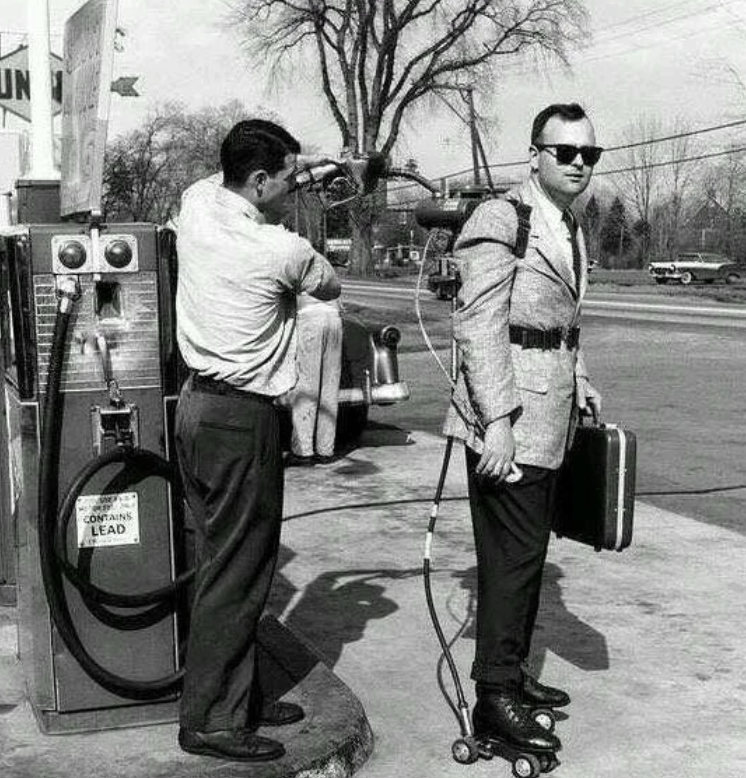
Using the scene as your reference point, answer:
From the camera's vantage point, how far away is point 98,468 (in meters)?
3.97

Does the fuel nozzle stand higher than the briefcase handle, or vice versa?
the fuel nozzle

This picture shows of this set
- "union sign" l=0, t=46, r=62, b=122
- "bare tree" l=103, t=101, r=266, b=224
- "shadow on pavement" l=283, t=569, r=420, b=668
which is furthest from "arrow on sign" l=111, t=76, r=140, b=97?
"bare tree" l=103, t=101, r=266, b=224

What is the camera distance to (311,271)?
384 centimetres

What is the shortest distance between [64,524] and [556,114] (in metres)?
1.93

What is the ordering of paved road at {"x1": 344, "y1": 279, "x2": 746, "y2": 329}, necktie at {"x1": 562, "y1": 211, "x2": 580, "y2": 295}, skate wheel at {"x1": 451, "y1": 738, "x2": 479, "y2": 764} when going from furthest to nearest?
paved road at {"x1": 344, "y1": 279, "x2": 746, "y2": 329}
necktie at {"x1": 562, "y1": 211, "x2": 580, "y2": 295}
skate wheel at {"x1": 451, "y1": 738, "x2": 479, "y2": 764}

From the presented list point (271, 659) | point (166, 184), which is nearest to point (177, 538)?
point (271, 659)

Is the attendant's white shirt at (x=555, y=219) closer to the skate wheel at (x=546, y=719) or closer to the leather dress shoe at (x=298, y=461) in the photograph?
the skate wheel at (x=546, y=719)

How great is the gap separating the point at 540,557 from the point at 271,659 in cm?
119

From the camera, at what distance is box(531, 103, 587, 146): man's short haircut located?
13.5ft

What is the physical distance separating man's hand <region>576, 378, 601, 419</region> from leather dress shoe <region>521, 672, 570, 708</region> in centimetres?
88

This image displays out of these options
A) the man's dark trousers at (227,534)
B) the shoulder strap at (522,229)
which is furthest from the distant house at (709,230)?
the man's dark trousers at (227,534)

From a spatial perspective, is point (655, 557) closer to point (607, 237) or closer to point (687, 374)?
point (687, 374)

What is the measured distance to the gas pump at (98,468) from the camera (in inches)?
156

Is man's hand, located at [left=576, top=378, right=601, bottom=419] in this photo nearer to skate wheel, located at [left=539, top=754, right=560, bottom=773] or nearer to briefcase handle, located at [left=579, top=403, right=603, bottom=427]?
briefcase handle, located at [left=579, top=403, right=603, bottom=427]
